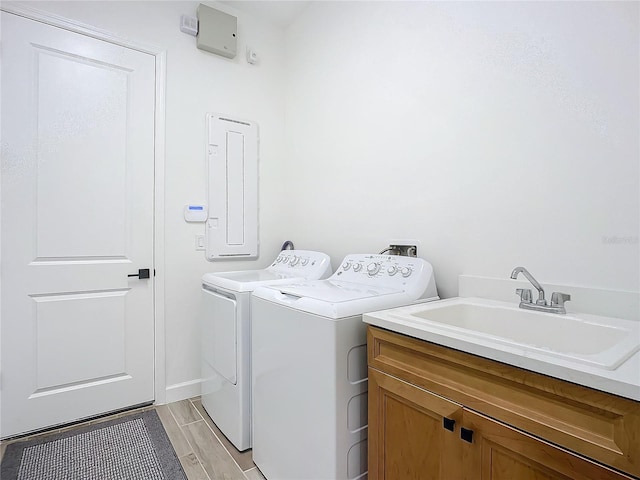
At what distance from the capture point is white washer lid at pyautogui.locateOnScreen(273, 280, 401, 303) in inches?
54.0

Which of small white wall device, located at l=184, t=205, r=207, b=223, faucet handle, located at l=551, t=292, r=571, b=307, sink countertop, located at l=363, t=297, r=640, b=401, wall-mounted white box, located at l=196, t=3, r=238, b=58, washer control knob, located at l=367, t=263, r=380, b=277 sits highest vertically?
wall-mounted white box, located at l=196, t=3, r=238, b=58

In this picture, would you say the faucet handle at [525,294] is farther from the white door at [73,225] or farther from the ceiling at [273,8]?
the ceiling at [273,8]

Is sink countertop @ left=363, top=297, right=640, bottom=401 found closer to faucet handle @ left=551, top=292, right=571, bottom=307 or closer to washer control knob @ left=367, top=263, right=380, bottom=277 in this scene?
faucet handle @ left=551, top=292, right=571, bottom=307

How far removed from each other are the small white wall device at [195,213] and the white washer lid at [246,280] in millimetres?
495

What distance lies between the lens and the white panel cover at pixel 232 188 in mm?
2504

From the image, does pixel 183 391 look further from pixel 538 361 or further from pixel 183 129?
pixel 538 361

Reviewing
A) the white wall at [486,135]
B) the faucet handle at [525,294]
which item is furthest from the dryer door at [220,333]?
the faucet handle at [525,294]

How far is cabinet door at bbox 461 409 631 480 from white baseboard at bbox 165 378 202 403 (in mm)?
2020

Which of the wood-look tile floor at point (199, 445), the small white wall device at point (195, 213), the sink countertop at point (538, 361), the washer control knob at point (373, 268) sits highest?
the small white wall device at point (195, 213)

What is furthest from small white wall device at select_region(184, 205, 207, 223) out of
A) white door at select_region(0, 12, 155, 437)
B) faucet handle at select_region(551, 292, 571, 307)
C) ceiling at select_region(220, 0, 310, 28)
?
faucet handle at select_region(551, 292, 571, 307)

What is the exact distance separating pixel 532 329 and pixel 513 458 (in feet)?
1.77

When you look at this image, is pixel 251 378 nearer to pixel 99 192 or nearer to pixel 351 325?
pixel 351 325

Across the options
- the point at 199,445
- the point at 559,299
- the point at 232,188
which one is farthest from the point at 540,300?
the point at 232,188

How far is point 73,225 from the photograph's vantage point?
2039mm
